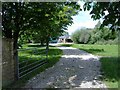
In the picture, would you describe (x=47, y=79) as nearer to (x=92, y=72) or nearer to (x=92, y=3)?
(x=92, y=72)

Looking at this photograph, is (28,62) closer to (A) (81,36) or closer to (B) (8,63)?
(B) (8,63)

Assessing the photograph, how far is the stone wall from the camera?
25.3 feet

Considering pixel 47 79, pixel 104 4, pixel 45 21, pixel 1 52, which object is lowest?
pixel 47 79

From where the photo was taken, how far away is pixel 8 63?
321 inches

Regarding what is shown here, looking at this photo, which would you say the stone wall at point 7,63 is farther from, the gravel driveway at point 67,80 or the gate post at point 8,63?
the gravel driveway at point 67,80

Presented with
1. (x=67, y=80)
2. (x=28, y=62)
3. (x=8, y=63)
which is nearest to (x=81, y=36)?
(x=28, y=62)

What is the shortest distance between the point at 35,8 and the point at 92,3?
2.09 metres

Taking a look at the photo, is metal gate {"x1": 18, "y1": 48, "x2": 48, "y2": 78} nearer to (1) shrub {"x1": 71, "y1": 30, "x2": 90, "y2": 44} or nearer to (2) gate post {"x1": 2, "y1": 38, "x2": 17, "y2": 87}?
(2) gate post {"x1": 2, "y1": 38, "x2": 17, "y2": 87}

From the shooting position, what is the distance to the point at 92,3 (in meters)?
9.66

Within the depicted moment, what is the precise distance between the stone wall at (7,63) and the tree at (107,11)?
3.24m

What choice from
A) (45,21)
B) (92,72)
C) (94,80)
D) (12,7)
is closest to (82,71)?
(92,72)

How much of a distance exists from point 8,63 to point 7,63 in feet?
0.29

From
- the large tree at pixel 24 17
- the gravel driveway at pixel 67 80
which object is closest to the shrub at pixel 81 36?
the gravel driveway at pixel 67 80

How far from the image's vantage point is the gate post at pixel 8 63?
7.73 metres
